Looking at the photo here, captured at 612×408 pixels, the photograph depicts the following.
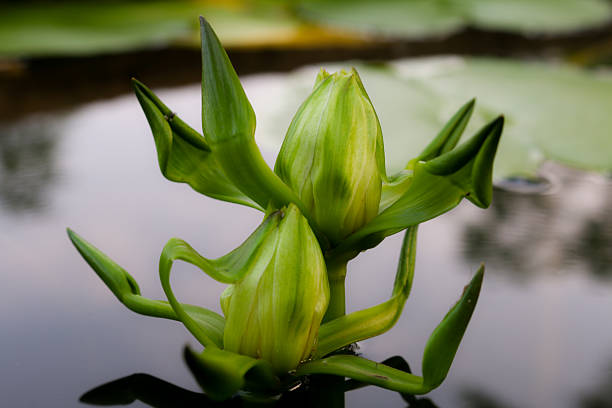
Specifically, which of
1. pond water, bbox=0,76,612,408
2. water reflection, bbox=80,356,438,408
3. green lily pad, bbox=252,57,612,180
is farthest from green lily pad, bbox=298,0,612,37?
water reflection, bbox=80,356,438,408

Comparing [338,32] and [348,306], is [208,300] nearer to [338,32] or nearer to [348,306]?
[348,306]

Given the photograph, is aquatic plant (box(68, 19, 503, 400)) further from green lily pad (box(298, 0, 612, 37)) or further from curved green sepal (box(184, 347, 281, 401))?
green lily pad (box(298, 0, 612, 37))

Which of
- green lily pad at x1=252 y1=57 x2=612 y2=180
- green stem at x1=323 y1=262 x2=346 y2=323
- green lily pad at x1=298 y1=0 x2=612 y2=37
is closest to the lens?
green stem at x1=323 y1=262 x2=346 y2=323

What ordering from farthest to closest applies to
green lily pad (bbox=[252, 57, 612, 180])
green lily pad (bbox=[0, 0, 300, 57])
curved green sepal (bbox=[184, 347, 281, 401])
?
green lily pad (bbox=[0, 0, 300, 57])
green lily pad (bbox=[252, 57, 612, 180])
curved green sepal (bbox=[184, 347, 281, 401])

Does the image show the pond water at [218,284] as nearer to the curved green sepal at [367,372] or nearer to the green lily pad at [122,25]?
the curved green sepal at [367,372]

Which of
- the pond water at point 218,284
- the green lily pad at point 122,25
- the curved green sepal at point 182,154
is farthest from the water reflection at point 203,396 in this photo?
the green lily pad at point 122,25

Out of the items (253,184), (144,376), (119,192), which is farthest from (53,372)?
(119,192)
